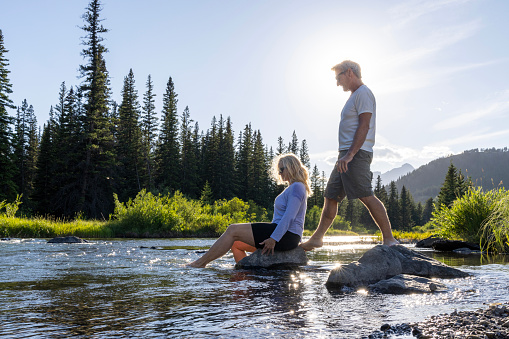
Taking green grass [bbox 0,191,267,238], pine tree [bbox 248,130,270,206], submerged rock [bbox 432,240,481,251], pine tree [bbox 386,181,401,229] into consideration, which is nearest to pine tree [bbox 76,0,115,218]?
green grass [bbox 0,191,267,238]

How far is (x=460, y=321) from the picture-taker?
9.50 ft

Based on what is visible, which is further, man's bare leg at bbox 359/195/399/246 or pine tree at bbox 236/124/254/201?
pine tree at bbox 236/124/254/201

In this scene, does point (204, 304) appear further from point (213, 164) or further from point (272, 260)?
point (213, 164)

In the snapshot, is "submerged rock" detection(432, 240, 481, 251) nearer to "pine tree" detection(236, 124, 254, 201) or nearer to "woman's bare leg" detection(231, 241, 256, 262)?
"woman's bare leg" detection(231, 241, 256, 262)

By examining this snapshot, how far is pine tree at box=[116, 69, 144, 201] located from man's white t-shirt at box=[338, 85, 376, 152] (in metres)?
48.6

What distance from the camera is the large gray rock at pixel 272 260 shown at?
6.36 meters

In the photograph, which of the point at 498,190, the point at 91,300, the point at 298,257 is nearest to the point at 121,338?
the point at 91,300

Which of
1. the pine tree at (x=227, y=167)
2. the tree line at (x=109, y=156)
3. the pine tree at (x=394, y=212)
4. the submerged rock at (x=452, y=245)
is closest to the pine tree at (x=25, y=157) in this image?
the tree line at (x=109, y=156)

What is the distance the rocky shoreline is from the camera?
101 inches

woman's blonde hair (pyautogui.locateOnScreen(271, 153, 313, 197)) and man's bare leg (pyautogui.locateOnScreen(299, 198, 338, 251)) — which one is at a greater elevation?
woman's blonde hair (pyautogui.locateOnScreen(271, 153, 313, 197))

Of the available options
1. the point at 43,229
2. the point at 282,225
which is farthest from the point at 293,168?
the point at 43,229

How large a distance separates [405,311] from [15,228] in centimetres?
1779

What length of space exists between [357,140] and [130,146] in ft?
167

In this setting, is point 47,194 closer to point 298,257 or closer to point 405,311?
point 298,257
